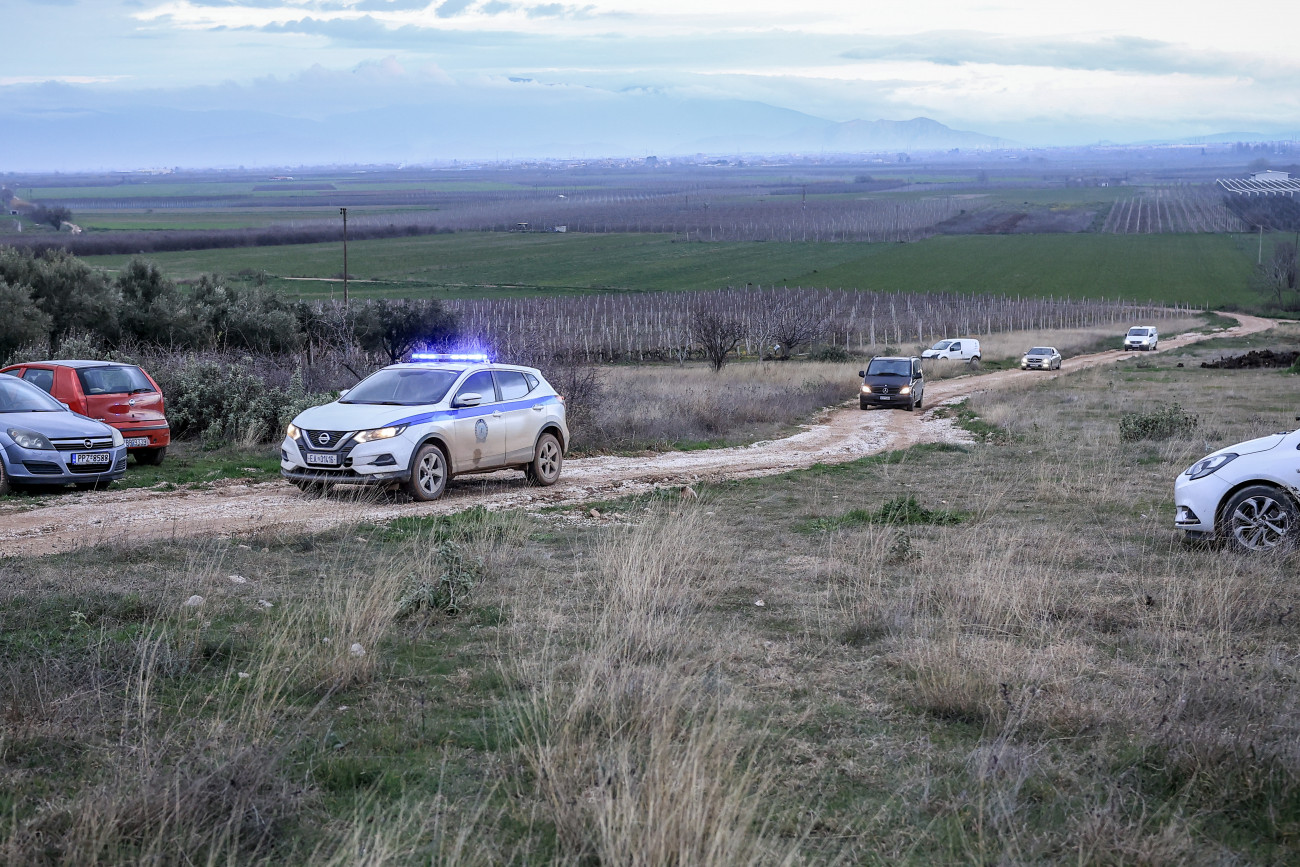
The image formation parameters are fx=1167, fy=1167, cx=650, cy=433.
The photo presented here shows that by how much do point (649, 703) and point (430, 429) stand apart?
910 cm

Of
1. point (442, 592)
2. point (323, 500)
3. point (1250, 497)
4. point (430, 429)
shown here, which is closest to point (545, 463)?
point (430, 429)

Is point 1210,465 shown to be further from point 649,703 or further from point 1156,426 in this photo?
point 1156,426

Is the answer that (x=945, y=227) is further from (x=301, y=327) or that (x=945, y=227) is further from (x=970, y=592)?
(x=970, y=592)

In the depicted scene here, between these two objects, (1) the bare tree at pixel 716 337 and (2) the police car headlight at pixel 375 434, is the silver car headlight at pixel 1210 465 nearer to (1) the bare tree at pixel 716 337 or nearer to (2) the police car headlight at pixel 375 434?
(2) the police car headlight at pixel 375 434

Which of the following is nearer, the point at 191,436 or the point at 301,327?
the point at 191,436

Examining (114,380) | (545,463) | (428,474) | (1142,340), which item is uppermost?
(114,380)

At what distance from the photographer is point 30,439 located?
13.6 m

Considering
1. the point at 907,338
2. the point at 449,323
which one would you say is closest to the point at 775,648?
the point at 449,323

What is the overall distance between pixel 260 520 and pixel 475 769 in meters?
7.47

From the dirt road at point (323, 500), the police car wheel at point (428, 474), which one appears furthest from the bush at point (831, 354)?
the police car wheel at point (428, 474)

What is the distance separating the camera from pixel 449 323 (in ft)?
156

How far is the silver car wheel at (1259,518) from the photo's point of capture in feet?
31.9

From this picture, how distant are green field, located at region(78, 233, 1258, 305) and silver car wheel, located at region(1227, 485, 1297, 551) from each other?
84.0 m

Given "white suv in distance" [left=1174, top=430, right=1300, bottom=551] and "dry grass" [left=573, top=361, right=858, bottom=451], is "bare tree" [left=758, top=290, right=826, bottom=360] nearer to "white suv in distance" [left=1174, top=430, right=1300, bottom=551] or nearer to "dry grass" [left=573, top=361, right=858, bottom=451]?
"dry grass" [left=573, top=361, right=858, bottom=451]
